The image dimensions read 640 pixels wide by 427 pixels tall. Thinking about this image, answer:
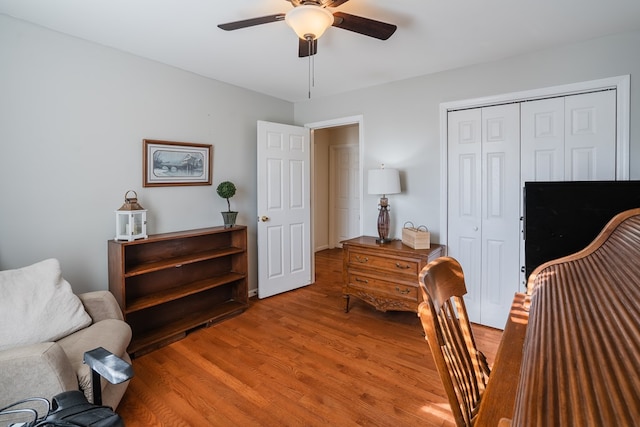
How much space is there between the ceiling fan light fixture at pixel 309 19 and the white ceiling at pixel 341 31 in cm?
35

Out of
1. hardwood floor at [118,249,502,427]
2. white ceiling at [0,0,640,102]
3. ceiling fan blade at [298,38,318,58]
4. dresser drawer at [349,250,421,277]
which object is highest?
white ceiling at [0,0,640,102]

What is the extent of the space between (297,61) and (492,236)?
2.46 m

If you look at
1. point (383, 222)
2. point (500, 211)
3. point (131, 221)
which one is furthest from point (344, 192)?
point (131, 221)

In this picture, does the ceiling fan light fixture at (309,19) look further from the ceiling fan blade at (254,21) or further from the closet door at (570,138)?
the closet door at (570,138)

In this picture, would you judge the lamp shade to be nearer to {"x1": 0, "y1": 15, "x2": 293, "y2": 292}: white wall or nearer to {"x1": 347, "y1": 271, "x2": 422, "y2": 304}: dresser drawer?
{"x1": 347, "y1": 271, "x2": 422, "y2": 304}: dresser drawer

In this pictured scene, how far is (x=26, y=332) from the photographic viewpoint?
1.68 metres

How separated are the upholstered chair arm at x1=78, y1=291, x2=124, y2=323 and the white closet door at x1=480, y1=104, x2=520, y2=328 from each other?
3.13 m

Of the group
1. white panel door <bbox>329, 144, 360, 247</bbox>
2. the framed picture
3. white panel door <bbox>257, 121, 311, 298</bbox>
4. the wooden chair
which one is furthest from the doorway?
the wooden chair

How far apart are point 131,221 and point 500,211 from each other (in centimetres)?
324

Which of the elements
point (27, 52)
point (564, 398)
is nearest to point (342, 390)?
point (564, 398)

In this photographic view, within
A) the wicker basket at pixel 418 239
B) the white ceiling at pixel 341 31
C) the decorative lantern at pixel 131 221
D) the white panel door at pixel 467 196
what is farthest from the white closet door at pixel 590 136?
the decorative lantern at pixel 131 221

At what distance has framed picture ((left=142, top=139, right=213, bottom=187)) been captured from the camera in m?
2.81

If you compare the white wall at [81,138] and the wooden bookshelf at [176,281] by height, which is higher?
the white wall at [81,138]

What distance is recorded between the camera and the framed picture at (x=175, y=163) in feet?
9.22
